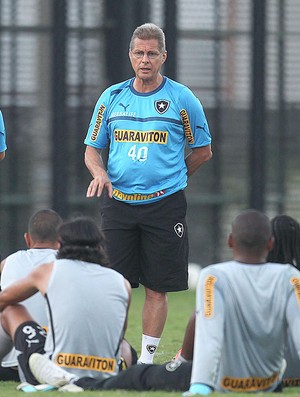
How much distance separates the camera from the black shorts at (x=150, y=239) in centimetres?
774

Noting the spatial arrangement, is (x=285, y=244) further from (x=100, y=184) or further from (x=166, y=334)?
(x=166, y=334)

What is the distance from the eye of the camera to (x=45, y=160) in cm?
1309

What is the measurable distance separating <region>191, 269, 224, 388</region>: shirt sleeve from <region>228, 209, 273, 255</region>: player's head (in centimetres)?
20

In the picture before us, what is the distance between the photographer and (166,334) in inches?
377

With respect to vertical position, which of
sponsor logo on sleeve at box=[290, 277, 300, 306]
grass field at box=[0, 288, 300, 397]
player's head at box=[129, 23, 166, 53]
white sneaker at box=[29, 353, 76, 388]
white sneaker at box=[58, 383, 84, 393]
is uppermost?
player's head at box=[129, 23, 166, 53]

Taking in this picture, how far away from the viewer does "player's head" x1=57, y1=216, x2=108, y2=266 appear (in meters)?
6.26

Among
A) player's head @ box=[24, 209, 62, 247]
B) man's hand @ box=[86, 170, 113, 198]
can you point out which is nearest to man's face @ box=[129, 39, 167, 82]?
man's hand @ box=[86, 170, 113, 198]

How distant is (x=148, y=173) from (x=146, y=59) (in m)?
0.64

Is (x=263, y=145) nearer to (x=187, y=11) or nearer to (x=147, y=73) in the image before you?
(x=187, y=11)

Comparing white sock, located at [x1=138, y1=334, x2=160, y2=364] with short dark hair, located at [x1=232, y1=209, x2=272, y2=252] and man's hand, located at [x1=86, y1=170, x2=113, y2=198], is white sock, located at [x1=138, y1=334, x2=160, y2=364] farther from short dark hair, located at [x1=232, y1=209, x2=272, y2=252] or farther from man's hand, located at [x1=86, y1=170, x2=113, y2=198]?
short dark hair, located at [x1=232, y1=209, x2=272, y2=252]

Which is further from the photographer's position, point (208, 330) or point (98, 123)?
point (98, 123)

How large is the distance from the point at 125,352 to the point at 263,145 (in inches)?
272

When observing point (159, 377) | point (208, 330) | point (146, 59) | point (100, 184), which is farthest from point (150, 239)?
Result: point (208, 330)

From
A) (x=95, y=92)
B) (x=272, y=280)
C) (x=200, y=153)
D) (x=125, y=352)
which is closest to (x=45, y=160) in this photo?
(x=95, y=92)
